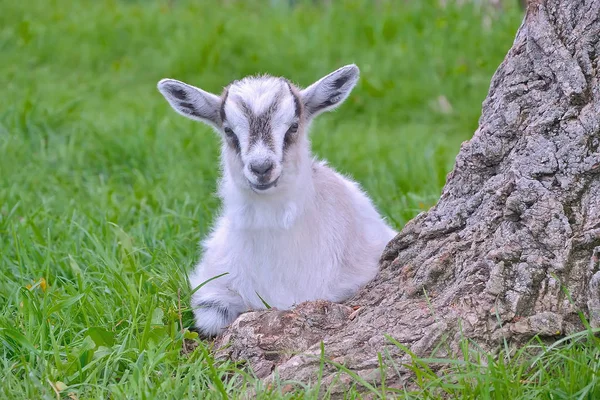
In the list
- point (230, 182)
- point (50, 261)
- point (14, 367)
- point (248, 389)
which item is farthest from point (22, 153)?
point (248, 389)

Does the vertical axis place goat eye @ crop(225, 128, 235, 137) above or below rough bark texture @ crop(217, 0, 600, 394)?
above

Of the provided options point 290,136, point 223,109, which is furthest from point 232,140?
point 290,136

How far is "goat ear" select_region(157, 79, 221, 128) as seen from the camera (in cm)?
502

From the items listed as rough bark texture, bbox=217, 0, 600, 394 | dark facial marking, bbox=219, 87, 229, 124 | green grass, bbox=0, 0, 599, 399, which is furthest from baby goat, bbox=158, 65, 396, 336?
rough bark texture, bbox=217, 0, 600, 394

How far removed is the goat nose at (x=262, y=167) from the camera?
453 centimetres

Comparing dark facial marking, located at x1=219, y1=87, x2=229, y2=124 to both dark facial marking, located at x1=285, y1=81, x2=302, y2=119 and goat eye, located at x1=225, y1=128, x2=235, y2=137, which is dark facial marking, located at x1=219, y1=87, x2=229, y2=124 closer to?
goat eye, located at x1=225, y1=128, x2=235, y2=137

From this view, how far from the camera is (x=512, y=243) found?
13.2 ft

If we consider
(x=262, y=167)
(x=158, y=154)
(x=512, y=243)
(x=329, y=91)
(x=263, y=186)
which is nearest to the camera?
(x=512, y=243)

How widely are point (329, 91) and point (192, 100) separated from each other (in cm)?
79

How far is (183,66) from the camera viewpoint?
10039mm

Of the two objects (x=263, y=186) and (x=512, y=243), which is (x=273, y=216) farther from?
(x=512, y=243)

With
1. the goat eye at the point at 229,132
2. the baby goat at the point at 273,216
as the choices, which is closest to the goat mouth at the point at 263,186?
the baby goat at the point at 273,216

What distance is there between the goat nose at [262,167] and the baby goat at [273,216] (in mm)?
21

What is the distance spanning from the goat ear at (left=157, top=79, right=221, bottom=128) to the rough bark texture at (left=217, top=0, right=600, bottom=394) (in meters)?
1.30
